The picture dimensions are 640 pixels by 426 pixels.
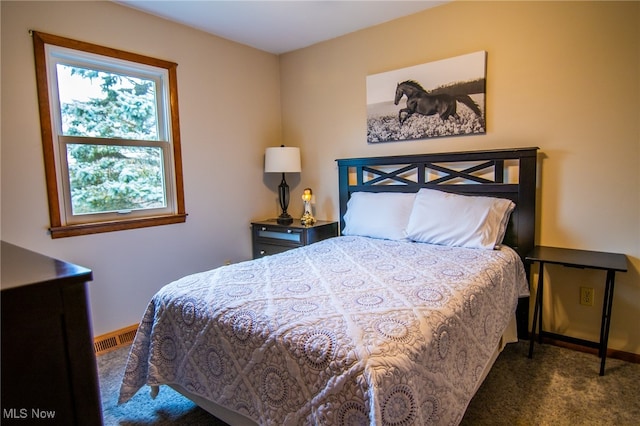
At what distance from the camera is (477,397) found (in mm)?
1877

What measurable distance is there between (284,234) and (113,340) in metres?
1.55

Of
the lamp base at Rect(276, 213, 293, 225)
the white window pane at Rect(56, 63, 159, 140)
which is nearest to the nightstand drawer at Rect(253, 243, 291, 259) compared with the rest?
the lamp base at Rect(276, 213, 293, 225)

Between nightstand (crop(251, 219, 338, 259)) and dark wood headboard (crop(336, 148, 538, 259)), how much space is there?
0.19m

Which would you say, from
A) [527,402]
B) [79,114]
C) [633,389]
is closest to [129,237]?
[79,114]

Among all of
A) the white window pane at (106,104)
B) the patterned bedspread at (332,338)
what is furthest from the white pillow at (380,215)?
the white window pane at (106,104)

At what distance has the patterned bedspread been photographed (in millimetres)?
1077

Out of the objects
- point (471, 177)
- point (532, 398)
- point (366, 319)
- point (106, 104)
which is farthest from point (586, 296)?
point (106, 104)

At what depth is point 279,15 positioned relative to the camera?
283 cm

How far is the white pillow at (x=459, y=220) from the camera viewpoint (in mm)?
2355

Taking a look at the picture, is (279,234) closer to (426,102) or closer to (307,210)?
(307,210)

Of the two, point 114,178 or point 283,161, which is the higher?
point 283,161

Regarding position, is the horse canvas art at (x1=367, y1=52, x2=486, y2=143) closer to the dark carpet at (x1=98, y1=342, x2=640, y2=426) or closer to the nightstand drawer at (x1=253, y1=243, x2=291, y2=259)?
the nightstand drawer at (x1=253, y1=243, x2=291, y2=259)

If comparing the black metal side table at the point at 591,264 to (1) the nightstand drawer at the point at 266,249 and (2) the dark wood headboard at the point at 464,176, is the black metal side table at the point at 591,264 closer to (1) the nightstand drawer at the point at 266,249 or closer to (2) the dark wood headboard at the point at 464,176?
(2) the dark wood headboard at the point at 464,176

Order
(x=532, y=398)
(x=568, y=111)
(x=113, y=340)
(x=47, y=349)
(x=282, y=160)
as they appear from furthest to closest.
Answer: (x=282, y=160) → (x=113, y=340) → (x=568, y=111) → (x=532, y=398) → (x=47, y=349)
